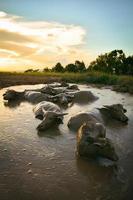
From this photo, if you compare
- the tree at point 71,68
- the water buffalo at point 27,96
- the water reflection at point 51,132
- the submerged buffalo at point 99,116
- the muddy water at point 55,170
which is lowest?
the muddy water at point 55,170

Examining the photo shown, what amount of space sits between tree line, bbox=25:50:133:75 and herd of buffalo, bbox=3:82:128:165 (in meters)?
26.1

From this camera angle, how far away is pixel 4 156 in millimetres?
6680

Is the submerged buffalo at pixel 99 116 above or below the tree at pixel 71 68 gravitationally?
below

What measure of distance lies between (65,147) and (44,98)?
25.9 ft

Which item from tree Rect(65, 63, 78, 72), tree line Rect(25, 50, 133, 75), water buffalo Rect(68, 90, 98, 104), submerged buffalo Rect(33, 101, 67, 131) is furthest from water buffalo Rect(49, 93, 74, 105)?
tree Rect(65, 63, 78, 72)

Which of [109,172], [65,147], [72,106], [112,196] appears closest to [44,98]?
[72,106]

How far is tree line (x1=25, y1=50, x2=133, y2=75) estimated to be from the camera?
145ft

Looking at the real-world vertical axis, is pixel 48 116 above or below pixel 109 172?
above

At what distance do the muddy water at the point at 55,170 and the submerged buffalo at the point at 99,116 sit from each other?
440mm

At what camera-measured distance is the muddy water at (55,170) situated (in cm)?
511

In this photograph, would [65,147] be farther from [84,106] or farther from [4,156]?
[84,106]

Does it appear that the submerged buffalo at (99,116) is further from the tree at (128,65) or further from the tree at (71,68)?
the tree at (71,68)

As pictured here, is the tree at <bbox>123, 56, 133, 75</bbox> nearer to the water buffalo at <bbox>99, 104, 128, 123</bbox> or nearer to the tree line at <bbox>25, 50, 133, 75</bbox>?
the tree line at <bbox>25, 50, 133, 75</bbox>

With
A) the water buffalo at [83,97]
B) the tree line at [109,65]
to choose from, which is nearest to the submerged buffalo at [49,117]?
the water buffalo at [83,97]
